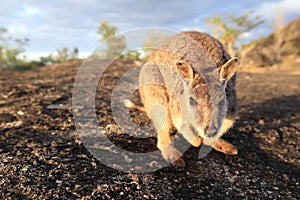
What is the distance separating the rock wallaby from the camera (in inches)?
128

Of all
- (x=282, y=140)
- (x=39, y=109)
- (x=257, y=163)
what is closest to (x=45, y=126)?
(x=39, y=109)

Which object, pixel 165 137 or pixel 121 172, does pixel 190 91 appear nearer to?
pixel 165 137

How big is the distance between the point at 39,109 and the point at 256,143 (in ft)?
13.4

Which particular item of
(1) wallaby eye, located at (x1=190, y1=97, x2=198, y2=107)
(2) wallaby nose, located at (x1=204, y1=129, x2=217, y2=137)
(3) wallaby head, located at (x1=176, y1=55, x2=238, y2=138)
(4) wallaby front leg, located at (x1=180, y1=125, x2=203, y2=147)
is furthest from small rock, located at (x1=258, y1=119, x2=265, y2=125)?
(1) wallaby eye, located at (x1=190, y1=97, x2=198, y2=107)

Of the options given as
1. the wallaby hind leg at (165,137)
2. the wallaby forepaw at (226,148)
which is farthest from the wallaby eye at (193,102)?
the wallaby forepaw at (226,148)

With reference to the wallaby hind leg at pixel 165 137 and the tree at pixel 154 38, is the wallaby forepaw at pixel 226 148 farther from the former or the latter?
the tree at pixel 154 38

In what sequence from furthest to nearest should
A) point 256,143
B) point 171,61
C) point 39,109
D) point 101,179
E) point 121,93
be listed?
point 121,93 < point 39,109 < point 256,143 < point 171,61 < point 101,179

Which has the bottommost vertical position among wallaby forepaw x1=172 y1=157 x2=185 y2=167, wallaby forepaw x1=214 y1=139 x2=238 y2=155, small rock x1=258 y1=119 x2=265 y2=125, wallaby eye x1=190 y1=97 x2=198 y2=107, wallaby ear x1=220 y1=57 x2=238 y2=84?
small rock x1=258 y1=119 x2=265 y2=125

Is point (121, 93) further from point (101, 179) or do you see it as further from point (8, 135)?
point (101, 179)

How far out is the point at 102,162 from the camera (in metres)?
3.67

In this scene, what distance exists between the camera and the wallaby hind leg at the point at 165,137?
12.4ft

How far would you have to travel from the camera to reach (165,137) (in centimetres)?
392

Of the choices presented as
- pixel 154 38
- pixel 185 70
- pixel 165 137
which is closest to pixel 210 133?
pixel 185 70

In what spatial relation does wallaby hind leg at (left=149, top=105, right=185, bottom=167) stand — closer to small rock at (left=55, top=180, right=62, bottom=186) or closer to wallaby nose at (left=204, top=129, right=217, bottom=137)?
wallaby nose at (left=204, top=129, right=217, bottom=137)
